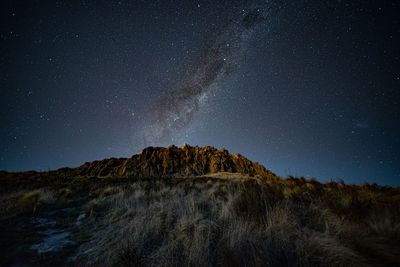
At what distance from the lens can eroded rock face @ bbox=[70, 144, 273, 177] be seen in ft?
198

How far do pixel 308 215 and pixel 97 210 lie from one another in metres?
5.82

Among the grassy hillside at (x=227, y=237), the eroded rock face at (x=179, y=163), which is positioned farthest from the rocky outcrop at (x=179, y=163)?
the grassy hillside at (x=227, y=237)

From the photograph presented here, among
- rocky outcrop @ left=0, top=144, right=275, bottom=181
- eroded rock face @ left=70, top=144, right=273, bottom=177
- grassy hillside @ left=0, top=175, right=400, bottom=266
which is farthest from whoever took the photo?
eroded rock face @ left=70, top=144, right=273, bottom=177

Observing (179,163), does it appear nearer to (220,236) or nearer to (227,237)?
(220,236)

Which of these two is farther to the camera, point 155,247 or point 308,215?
point 308,215

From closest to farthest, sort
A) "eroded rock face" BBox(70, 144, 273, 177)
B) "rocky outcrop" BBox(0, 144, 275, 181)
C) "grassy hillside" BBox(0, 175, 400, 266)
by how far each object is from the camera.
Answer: "grassy hillside" BBox(0, 175, 400, 266) < "rocky outcrop" BBox(0, 144, 275, 181) < "eroded rock face" BBox(70, 144, 273, 177)

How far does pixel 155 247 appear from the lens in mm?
2410

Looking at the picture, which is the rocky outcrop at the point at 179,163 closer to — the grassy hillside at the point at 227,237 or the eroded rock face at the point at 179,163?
the eroded rock face at the point at 179,163

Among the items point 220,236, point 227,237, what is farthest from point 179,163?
point 227,237

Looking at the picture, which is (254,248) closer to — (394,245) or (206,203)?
(394,245)

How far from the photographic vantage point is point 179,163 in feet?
219

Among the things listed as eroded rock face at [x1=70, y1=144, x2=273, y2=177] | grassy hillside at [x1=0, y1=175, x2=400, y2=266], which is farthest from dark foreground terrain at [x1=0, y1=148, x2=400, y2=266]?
eroded rock face at [x1=70, y1=144, x2=273, y2=177]

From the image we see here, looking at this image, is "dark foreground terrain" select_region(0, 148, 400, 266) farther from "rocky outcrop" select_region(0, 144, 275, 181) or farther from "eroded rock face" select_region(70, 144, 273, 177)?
"eroded rock face" select_region(70, 144, 273, 177)

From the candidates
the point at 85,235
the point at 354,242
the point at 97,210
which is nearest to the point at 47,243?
the point at 85,235
